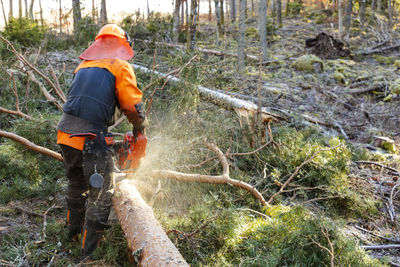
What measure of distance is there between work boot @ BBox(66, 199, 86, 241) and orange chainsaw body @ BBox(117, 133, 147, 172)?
1.88 ft

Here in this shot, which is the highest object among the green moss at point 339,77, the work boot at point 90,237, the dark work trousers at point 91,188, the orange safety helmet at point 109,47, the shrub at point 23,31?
the shrub at point 23,31

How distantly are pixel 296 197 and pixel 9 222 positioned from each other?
344 cm

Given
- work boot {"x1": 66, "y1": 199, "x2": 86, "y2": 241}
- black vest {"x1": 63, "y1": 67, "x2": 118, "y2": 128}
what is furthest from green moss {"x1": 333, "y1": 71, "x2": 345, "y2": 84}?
work boot {"x1": 66, "y1": 199, "x2": 86, "y2": 241}

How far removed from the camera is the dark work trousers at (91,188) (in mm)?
2846

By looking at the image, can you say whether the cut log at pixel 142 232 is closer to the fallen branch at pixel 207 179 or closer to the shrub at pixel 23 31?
the fallen branch at pixel 207 179

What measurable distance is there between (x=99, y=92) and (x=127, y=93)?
0.23m

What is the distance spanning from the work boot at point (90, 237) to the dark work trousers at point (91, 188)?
4 centimetres

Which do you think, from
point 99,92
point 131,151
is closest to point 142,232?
point 131,151

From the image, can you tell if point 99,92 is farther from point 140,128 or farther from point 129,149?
point 129,149

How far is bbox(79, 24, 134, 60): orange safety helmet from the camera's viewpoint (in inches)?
111

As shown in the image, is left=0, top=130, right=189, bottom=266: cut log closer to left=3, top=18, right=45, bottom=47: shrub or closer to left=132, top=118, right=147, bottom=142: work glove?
left=132, top=118, right=147, bottom=142: work glove

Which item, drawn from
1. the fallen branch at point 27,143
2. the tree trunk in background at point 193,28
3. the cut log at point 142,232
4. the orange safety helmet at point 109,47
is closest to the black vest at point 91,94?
Result: the orange safety helmet at point 109,47

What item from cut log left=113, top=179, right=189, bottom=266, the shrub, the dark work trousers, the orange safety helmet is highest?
the shrub

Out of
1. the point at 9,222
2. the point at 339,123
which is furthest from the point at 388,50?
the point at 9,222
